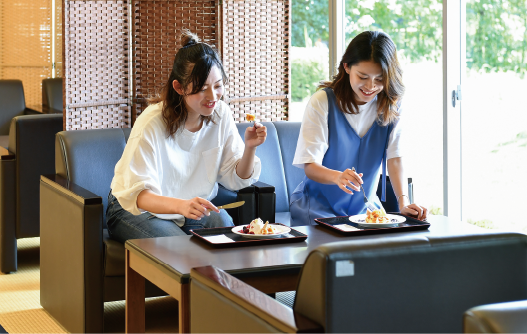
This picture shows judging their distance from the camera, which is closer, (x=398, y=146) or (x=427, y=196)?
(x=398, y=146)

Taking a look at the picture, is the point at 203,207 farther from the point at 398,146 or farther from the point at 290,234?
the point at 398,146

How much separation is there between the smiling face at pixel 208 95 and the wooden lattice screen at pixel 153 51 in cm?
103

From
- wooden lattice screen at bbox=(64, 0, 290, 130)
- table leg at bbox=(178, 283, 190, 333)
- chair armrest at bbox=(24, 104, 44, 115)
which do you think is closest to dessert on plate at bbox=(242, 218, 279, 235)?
table leg at bbox=(178, 283, 190, 333)

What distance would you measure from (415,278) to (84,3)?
2547 mm

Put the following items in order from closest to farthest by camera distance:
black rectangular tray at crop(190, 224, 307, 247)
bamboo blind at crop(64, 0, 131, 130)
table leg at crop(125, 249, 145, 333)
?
black rectangular tray at crop(190, 224, 307, 247)
table leg at crop(125, 249, 145, 333)
bamboo blind at crop(64, 0, 131, 130)

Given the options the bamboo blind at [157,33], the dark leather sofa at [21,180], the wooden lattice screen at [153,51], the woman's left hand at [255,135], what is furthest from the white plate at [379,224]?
the dark leather sofa at [21,180]

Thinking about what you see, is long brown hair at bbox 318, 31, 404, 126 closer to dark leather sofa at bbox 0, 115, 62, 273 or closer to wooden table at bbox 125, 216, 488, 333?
wooden table at bbox 125, 216, 488, 333

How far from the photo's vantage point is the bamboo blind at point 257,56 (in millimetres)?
3523

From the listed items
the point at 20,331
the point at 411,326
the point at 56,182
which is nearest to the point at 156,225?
the point at 56,182

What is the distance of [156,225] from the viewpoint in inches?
89.8

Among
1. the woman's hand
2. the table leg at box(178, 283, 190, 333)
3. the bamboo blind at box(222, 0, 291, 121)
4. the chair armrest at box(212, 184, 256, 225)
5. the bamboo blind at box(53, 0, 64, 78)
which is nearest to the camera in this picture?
the table leg at box(178, 283, 190, 333)

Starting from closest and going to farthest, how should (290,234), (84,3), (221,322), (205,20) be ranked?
(221,322) → (290,234) → (84,3) → (205,20)

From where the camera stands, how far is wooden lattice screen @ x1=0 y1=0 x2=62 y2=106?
4.29 metres

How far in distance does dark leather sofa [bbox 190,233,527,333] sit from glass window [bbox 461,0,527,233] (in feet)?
6.33
